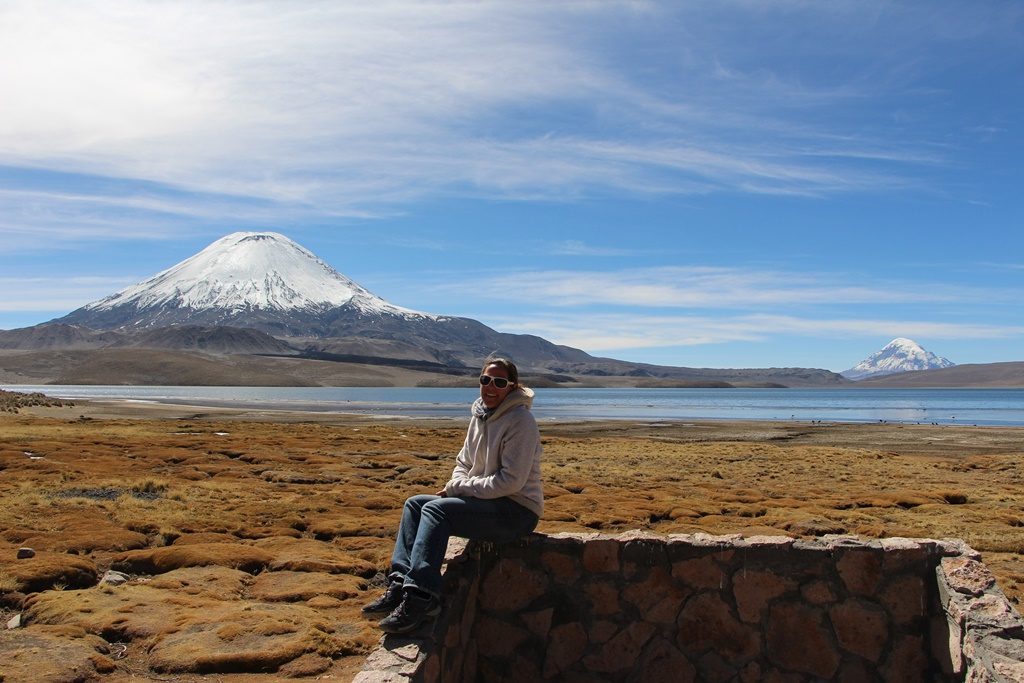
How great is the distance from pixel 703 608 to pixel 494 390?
2.73 meters

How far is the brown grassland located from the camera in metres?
7.84

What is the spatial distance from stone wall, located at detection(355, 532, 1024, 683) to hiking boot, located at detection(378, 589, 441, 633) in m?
0.45

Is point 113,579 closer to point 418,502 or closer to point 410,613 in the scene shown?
point 418,502

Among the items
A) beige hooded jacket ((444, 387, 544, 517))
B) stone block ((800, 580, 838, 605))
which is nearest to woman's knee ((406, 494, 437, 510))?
beige hooded jacket ((444, 387, 544, 517))

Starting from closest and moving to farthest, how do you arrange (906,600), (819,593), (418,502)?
(418,502), (906,600), (819,593)

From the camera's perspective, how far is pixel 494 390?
682 cm

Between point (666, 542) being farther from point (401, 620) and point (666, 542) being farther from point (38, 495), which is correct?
point (38, 495)

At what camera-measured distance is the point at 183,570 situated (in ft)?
35.1

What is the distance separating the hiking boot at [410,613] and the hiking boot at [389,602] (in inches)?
9.0

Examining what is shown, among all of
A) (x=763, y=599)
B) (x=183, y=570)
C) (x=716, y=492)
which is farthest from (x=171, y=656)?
(x=716, y=492)

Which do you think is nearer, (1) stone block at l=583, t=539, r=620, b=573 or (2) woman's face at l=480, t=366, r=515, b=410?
(2) woman's face at l=480, t=366, r=515, b=410

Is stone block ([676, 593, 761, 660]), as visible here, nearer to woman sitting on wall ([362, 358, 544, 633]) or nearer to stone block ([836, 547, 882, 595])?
stone block ([836, 547, 882, 595])

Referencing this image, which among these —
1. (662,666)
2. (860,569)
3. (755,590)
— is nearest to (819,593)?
(860,569)

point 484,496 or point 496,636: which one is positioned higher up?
point 484,496
